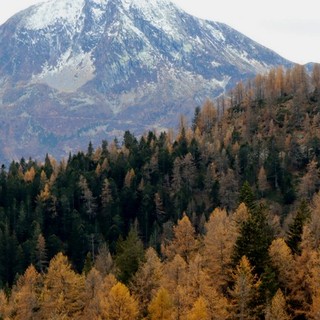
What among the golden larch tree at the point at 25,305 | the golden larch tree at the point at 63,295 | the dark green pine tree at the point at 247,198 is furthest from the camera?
the dark green pine tree at the point at 247,198

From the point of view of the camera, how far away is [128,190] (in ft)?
537

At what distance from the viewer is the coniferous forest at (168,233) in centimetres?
6706

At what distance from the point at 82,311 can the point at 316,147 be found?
11678 centimetres

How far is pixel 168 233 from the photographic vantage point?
138250 mm

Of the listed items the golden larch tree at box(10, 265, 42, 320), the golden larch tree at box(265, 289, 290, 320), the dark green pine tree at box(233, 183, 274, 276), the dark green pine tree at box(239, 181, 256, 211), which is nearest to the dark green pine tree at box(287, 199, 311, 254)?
the dark green pine tree at box(233, 183, 274, 276)

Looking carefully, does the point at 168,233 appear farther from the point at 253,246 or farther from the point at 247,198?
the point at 253,246

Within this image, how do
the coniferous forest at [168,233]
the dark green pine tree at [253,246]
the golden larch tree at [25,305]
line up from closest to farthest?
the coniferous forest at [168,233]
the dark green pine tree at [253,246]
the golden larch tree at [25,305]

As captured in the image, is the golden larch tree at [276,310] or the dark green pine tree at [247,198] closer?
the golden larch tree at [276,310]

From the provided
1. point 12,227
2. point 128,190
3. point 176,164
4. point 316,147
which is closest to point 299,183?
point 316,147

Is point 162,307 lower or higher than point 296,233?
lower

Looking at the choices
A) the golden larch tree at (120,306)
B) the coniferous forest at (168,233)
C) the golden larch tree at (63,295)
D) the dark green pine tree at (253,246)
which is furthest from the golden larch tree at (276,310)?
the golden larch tree at (63,295)

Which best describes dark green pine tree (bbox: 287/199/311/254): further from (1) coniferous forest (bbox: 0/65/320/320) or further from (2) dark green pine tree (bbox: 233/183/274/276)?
(2) dark green pine tree (bbox: 233/183/274/276)

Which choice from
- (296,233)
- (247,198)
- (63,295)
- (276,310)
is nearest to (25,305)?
(63,295)

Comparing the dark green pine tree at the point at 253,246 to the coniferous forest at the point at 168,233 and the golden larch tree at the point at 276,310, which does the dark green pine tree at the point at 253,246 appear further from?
the golden larch tree at the point at 276,310
